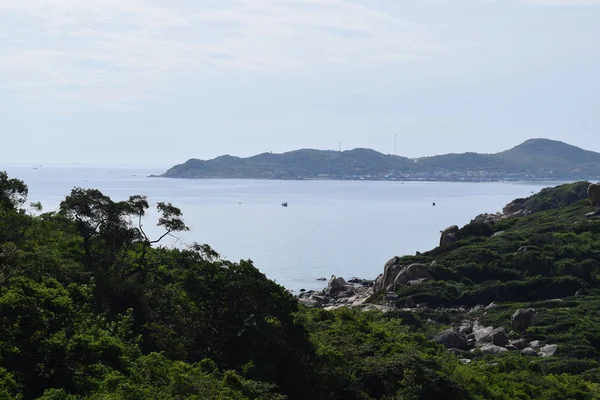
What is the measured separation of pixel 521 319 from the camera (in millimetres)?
40094

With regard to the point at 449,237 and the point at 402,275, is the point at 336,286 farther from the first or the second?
the point at 449,237

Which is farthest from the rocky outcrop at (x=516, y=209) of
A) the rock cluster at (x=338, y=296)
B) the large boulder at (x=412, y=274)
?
the large boulder at (x=412, y=274)

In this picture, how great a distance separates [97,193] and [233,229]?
249ft

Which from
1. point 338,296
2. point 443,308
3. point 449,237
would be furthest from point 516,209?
point 443,308

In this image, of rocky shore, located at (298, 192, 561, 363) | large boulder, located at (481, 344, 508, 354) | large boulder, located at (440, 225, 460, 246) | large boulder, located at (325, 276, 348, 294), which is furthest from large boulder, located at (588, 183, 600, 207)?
large boulder, located at (481, 344, 508, 354)

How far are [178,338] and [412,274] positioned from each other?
32047mm

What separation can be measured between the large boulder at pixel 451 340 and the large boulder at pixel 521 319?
13.4 ft

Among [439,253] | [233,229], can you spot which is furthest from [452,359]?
[233,229]

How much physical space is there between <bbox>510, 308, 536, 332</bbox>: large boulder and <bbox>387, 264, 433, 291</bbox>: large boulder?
1185 centimetres

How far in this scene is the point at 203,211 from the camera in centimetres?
12825

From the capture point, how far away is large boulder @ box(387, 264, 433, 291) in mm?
51812

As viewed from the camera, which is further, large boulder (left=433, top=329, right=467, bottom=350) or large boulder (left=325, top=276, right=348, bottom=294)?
large boulder (left=325, top=276, right=348, bottom=294)

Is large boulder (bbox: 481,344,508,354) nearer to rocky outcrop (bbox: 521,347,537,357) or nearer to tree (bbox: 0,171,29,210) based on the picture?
rocky outcrop (bbox: 521,347,537,357)

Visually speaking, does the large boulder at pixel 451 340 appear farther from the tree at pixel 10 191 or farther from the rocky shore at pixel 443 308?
the tree at pixel 10 191
